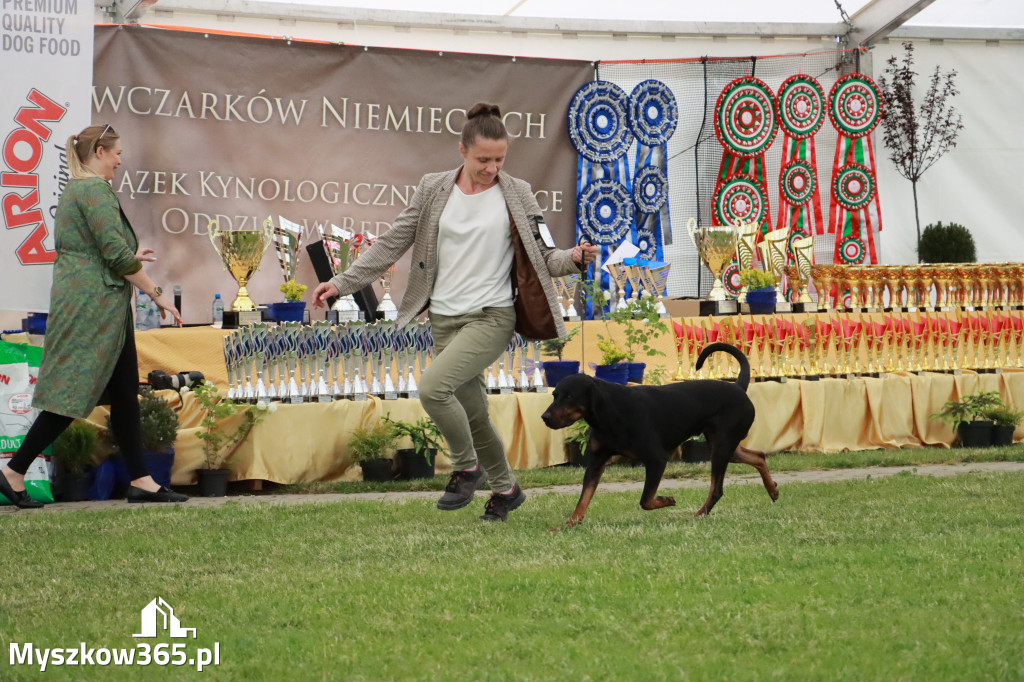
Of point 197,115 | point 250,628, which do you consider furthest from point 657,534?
point 197,115

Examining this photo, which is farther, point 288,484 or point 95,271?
point 288,484

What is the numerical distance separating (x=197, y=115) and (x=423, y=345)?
3133 millimetres

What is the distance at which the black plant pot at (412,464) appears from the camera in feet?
22.8

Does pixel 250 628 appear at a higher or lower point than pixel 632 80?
lower

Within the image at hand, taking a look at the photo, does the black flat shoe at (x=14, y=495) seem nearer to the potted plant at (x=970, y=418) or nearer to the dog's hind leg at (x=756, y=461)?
the dog's hind leg at (x=756, y=461)

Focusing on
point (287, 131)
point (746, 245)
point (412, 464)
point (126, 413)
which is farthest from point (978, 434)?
point (126, 413)

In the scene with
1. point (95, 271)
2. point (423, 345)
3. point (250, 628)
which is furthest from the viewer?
point (423, 345)

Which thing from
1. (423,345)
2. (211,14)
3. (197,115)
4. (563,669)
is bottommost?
(563,669)

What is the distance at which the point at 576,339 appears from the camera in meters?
7.83

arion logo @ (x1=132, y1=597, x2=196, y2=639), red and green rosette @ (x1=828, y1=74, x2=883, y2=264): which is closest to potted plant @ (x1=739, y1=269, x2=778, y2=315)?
red and green rosette @ (x1=828, y1=74, x2=883, y2=264)

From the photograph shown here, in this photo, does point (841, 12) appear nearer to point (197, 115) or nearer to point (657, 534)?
point (197, 115)

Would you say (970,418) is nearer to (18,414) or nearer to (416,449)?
(416,449)

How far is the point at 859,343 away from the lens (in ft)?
27.9

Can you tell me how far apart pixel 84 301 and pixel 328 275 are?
198 cm
